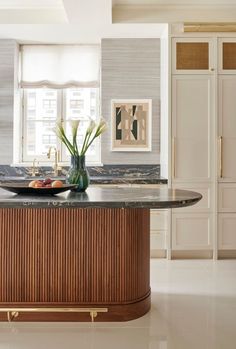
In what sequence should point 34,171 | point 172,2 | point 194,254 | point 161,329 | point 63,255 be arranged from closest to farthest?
point 161,329 → point 63,255 → point 172,2 → point 194,254 → point 34,171

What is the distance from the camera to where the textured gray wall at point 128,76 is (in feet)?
17.0

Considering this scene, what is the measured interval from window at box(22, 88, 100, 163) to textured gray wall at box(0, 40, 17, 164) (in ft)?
0.81

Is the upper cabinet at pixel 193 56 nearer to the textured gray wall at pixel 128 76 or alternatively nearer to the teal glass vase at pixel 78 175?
the textured gray wall at pixel 128 76

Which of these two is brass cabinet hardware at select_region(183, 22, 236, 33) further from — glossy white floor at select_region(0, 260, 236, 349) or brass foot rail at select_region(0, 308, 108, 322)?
brass foot rail at select_region(0, 308, 108, 322)

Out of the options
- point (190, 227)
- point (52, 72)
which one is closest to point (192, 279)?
point (190, 227)

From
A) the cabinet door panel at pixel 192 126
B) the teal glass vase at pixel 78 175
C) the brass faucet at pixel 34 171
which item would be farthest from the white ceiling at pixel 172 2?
the teal glass vase at pixel 78 175

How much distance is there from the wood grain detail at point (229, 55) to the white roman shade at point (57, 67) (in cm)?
166

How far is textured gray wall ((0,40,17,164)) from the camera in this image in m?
5.16

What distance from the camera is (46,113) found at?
17.7 feet

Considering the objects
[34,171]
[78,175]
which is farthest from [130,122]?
[78,175]

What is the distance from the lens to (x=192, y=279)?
12.5 ft

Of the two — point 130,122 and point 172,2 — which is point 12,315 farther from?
point 172,2

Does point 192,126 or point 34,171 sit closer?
point 192,126

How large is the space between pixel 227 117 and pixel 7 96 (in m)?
2.75
